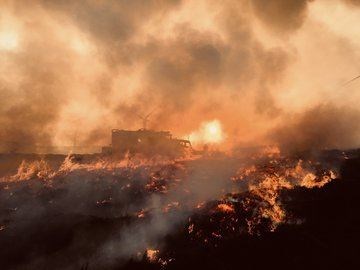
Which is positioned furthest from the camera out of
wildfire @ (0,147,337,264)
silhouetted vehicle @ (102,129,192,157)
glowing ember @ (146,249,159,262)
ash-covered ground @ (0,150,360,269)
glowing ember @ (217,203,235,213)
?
silhouetted vehicle @ (102,129,192,157)

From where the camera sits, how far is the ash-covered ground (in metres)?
16.5

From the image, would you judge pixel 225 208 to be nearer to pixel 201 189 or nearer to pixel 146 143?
pixel 201 189

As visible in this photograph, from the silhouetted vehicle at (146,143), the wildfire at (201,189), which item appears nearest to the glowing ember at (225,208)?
the wildfire at (201,189)

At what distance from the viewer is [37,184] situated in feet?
80.5

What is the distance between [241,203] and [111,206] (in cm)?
871

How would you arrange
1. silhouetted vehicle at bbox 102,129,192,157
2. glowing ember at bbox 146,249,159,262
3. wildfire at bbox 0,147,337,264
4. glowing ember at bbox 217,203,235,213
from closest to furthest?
glowing ember at bbox 146,249,159,262 → wildfire at bbox 0,147,337,264 → glowing ember at bbox 217,203,235,213 → silhouetted vehicle at bbox 102,129,192,157

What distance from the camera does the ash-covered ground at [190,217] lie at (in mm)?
16484

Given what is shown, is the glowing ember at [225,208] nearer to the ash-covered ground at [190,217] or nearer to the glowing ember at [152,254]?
the ash-covered ground at [190,217]

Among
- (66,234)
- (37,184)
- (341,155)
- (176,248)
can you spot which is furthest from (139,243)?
(341,155)

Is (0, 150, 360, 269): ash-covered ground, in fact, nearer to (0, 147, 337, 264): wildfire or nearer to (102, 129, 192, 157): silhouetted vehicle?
(0, 147, 337, 264): wildfire

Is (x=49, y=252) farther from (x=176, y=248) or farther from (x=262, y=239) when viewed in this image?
(x=262, y=239)

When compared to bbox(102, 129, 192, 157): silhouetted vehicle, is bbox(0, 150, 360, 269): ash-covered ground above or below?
below

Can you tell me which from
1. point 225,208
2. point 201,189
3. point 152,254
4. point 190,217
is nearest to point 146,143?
point 201,189

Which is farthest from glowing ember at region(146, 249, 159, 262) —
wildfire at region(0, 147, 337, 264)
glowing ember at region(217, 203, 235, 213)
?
glowing ember at region(217, 203, 235, 213)
